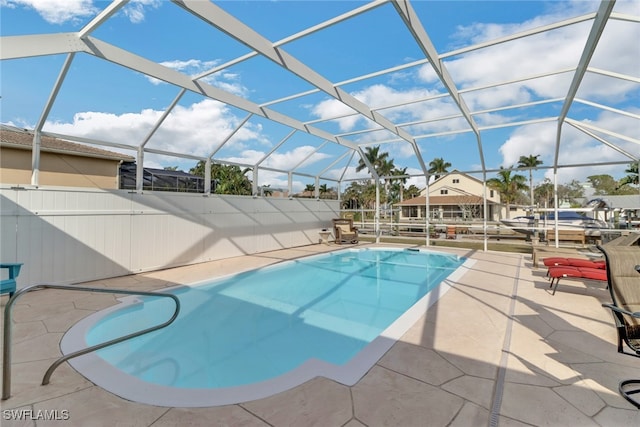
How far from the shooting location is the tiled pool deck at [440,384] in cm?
213

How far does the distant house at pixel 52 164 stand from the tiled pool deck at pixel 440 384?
4872 mm

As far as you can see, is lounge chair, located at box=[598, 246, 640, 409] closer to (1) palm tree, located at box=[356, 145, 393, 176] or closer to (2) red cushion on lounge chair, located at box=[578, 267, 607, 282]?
(2) red cushion on lounge chair, located at box=[578, 267, 607, 282]

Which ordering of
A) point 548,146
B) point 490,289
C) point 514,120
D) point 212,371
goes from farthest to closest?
1. point 548,146
2. point 514,120
3. point 490,289
4. point 212,371

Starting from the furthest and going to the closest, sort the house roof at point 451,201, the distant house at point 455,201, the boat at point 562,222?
the distant house at point 455,201, the house roof at point 451,201, the boat at point 562,222

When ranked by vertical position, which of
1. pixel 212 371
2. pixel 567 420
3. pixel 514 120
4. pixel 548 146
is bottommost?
pixel 212 371

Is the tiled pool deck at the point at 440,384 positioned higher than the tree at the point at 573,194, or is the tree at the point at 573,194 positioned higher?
the tree at the point at 573,194

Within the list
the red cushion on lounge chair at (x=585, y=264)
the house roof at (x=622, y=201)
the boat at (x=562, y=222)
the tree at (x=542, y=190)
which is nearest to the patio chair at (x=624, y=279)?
the red cushion on lounge chair at (x=585, y=264)

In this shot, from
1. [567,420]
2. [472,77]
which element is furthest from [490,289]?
[472,77]

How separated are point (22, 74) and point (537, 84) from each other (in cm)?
1004

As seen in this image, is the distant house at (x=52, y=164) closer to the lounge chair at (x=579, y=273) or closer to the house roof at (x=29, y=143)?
the house roof at (x=29, y=143)

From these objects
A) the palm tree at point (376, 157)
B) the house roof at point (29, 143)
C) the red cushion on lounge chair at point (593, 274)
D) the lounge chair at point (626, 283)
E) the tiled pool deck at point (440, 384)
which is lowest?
the tiled pool deck at point (440, 384)

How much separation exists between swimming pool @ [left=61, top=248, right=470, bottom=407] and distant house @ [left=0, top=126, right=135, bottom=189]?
4118 mm

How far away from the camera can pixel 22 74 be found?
475 cm

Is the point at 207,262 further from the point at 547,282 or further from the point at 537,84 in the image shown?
the point at 537,84
